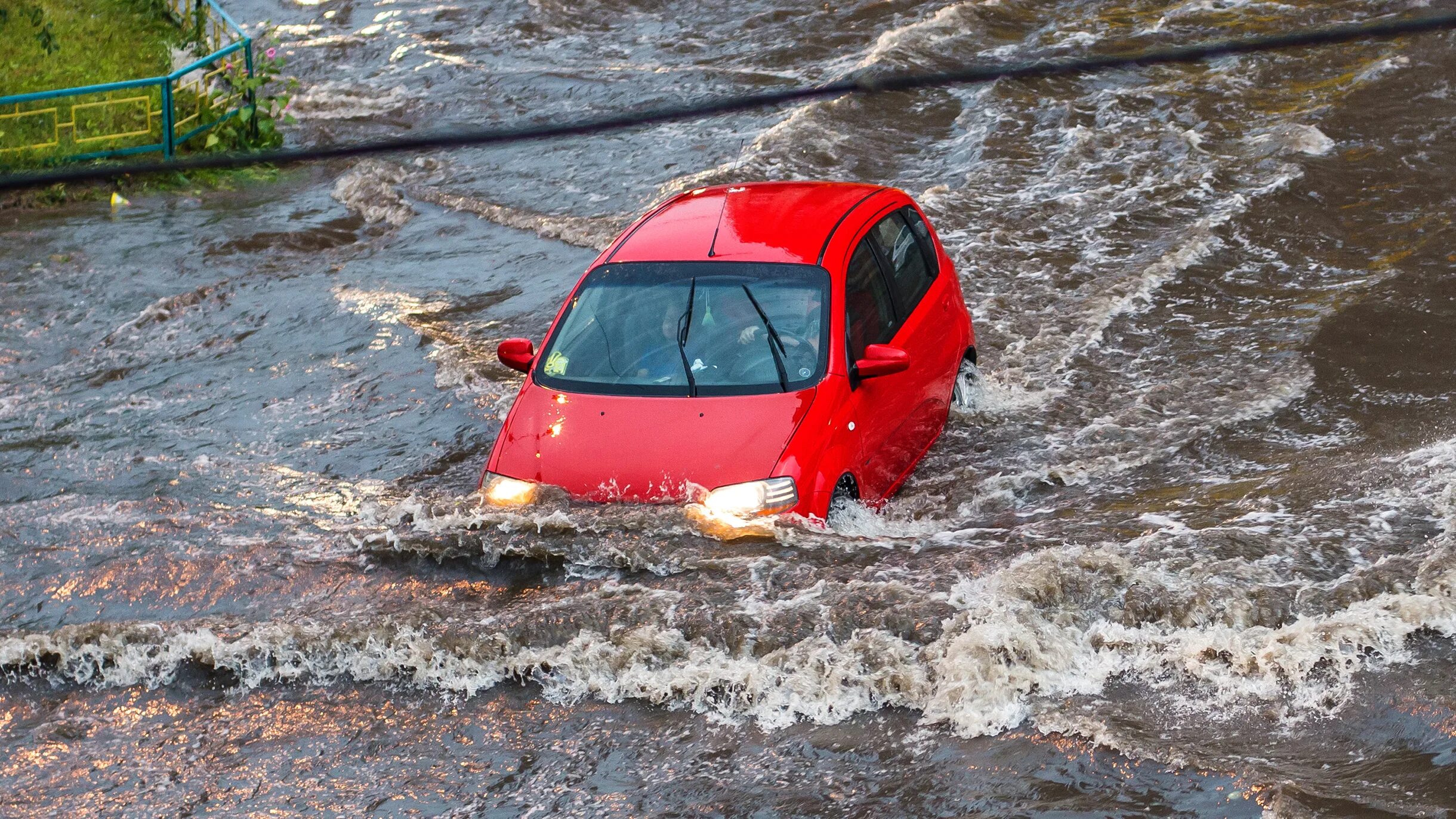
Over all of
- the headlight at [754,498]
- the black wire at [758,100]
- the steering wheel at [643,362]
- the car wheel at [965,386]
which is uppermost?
the black wire at [758,100]

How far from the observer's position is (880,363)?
7.00 metres

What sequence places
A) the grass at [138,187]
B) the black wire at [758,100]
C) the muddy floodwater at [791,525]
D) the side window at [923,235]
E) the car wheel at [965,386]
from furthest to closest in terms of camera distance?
the grass at [138,187] < the car wheel at [965,386] < the side window at [923,235] < the muddy floodwater at [791,525] < the black wire at [758,100]

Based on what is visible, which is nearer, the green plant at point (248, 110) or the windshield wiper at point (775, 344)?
the windshield wiper at point (775, 344)

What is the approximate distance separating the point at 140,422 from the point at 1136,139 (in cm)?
1012

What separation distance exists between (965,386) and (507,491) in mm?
3262

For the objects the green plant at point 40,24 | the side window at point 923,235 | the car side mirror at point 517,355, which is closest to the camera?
the car side mirror at point 517,355

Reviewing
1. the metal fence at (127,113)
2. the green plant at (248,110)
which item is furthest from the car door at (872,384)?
the green plant at (248,110)

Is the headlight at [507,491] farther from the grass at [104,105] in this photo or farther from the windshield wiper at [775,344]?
the grass at [104,105]

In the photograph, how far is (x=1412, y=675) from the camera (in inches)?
213

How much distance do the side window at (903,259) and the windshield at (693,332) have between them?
2.56 ft

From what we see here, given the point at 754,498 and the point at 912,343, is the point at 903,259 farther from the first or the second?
the point at 754,498

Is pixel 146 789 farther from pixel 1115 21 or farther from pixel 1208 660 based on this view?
pixel 1115 21

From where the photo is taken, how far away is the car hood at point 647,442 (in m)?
6.52

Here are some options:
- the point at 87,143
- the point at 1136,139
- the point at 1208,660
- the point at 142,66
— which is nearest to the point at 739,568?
the point at 1208,660
